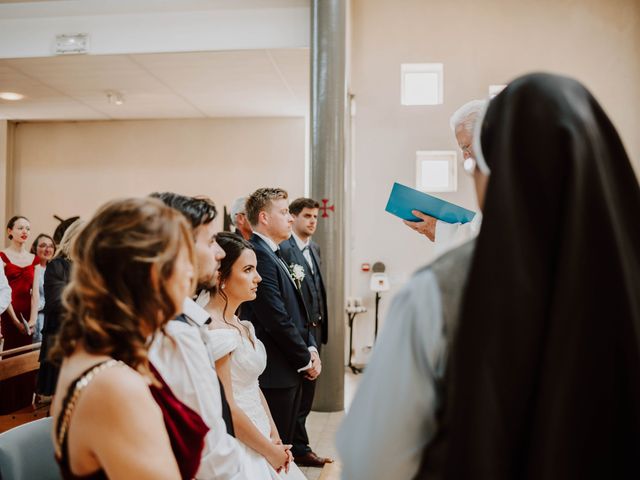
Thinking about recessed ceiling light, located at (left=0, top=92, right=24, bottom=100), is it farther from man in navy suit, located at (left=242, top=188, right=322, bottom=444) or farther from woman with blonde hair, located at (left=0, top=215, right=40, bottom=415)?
man in navy suit, located at (left=242, top=188, right=322, bottom=444)

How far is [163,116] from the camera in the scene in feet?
32.1

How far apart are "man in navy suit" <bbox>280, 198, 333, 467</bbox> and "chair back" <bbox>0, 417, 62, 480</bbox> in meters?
2.59

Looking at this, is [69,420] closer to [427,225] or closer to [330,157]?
[427,225]

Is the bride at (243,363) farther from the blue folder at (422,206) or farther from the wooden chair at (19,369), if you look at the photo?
the wooden chair at (19,369)

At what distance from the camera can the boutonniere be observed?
166 inches

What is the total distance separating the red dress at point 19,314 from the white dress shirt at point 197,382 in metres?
4.26

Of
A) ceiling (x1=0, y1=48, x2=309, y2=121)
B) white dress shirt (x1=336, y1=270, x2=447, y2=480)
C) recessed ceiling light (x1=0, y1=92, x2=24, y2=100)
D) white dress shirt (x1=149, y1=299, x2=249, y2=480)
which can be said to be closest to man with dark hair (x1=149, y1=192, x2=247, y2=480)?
white dress shirt (x1=149, y1=299, x2=249, y2=480)

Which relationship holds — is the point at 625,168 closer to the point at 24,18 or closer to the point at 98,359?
the point at 98,359

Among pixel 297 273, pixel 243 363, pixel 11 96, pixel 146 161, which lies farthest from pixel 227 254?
pixel 146 161

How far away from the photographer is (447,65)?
284 inches

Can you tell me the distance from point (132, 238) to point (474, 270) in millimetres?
673

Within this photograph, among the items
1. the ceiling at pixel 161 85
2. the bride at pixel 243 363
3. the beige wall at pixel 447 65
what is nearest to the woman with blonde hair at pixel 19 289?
the ceiling at pixel 161 85

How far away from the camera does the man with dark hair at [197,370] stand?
1.53 m

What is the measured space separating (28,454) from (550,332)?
1.58 metres
